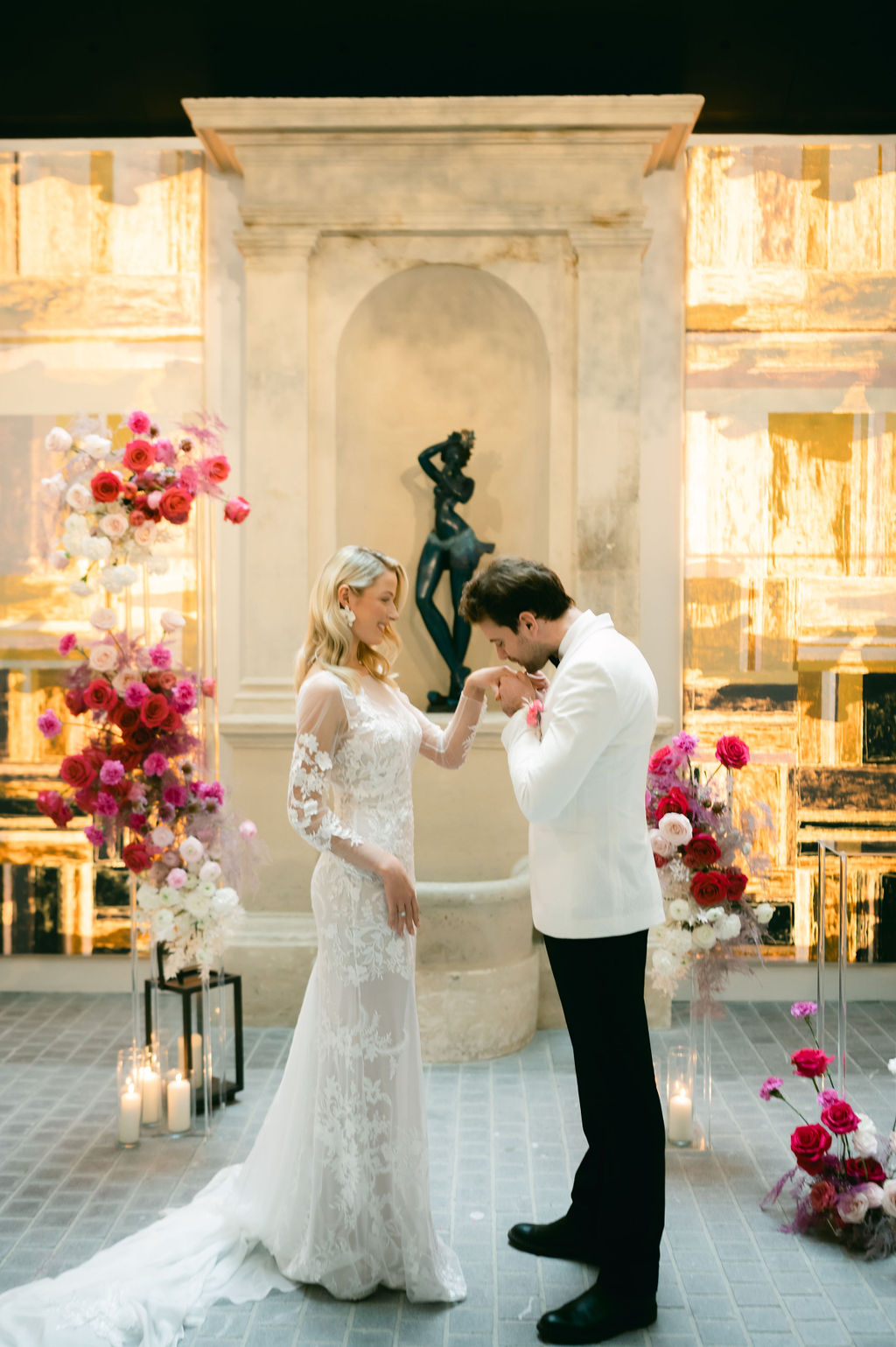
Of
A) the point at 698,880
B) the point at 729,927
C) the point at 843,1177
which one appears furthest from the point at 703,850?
the point at 843,1177

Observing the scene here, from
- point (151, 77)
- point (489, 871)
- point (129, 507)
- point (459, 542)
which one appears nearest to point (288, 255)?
point (151, 77)

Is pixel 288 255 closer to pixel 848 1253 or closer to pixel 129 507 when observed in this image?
pixel 129 507

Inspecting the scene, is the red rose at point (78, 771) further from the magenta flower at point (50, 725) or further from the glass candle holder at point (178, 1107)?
the glass candle holder at point (178, 1107)

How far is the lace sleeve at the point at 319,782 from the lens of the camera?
8.92 feet

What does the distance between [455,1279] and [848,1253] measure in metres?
1.13

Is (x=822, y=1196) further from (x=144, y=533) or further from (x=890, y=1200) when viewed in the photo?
(x=144, y=533)

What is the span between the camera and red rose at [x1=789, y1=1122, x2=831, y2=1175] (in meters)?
3.17

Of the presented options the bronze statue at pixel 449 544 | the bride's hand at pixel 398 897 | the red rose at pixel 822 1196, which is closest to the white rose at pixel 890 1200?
the red rose at pixel 822 1196

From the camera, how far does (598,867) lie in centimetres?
258

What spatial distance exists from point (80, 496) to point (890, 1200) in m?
3.24

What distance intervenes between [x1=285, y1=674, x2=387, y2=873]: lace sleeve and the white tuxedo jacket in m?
0.45

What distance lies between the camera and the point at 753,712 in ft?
18.1

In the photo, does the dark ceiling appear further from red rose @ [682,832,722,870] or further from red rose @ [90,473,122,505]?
red rose @ [682,832,722,870]

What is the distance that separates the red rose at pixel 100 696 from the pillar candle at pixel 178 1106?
1362mm
